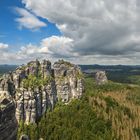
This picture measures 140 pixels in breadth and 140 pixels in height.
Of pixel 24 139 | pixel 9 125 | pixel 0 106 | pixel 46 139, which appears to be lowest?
pixel 46 139

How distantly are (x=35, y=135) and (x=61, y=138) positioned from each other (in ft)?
61.6

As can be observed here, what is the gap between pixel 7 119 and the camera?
219 feet

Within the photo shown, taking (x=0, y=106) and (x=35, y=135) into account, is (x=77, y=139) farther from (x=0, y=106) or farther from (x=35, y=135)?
(x=0, y=106)

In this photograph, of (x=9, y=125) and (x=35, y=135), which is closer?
(x=9, y=125)

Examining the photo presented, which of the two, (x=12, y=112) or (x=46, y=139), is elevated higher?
(x=12, y=112)

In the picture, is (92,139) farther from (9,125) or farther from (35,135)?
(9,125)

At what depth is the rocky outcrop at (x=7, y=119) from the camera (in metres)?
64.3

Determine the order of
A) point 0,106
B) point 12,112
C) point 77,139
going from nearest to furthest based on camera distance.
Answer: point 0,106 < point 12,112 < point 77,139

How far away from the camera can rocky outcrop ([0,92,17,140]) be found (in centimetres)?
6431

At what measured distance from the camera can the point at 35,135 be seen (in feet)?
654

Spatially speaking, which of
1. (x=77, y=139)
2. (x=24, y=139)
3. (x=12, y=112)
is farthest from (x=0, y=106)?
(x=77, y=139)

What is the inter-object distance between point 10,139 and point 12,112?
6.52 metres

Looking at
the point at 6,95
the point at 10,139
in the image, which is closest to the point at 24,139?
the point at 10,139

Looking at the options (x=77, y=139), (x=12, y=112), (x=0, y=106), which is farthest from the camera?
(x=77, y=139)
